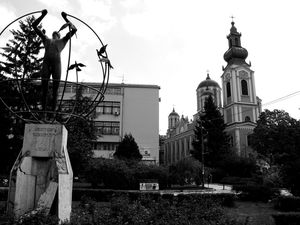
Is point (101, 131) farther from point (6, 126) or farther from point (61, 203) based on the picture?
point (61, 203)

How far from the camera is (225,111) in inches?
2554

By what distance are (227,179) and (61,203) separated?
36.3 meters

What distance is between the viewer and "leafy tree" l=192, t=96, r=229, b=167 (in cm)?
4806

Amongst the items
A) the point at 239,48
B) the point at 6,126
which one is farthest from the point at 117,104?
the point at 239,48

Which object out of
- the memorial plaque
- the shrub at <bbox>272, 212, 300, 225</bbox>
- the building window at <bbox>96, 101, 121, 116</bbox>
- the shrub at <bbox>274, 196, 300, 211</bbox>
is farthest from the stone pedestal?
the building window at <bbox>96, 101, 121, 116</bbox>

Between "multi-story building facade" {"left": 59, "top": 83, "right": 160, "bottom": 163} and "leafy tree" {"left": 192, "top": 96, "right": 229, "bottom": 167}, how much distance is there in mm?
7286

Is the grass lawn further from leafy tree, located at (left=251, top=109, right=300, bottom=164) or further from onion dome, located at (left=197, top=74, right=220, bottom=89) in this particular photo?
onion dome, located at (left=197, top=74, right=220, bottom=89)

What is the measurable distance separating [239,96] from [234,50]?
34.0ft

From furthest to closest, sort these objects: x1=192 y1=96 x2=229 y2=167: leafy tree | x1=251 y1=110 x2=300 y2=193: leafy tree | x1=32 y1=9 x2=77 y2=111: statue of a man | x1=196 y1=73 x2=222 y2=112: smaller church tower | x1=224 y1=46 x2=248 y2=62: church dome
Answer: x1=196 y1=73 x2=222 y2=112: smaller church tower, x1=224 y1=46 x2=248 y2=62: church dome, x1=192 y1=96 x2=229 y2=167: leafy tree, x1=251 y1=110 x2=300 y2=193: leafy tree, x1=32 y1=9 x2=77 y2=111: statue of a man

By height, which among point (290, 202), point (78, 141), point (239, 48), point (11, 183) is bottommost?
point (290, 202)

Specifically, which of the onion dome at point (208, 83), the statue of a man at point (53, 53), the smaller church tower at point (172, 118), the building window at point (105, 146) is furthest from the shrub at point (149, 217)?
the smaller church tower at point (172, 118)

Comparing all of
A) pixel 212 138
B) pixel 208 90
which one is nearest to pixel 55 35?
pixel 212 138

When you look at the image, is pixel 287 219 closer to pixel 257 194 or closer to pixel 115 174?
pixel 257 194

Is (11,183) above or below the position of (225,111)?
below
